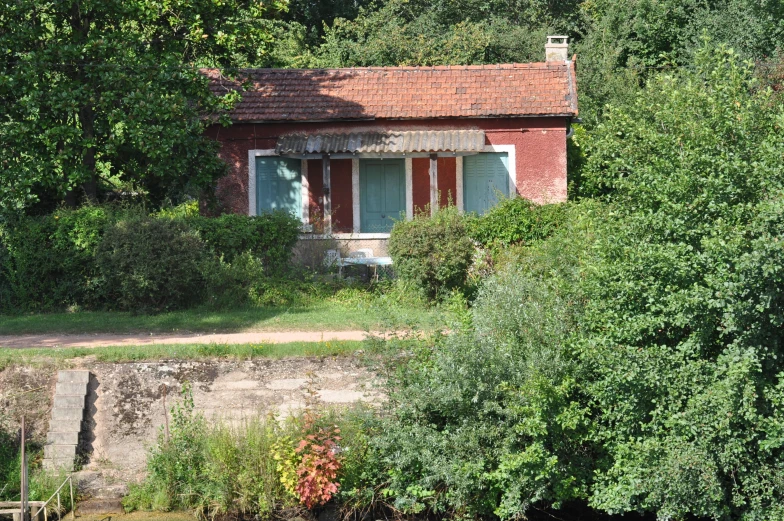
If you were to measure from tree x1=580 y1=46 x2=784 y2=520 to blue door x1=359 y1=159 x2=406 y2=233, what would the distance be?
32.8ft

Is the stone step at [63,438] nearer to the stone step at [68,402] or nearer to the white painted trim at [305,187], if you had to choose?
the stone step at [68,402]

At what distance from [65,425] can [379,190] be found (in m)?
10.1

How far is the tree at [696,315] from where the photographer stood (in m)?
9.00

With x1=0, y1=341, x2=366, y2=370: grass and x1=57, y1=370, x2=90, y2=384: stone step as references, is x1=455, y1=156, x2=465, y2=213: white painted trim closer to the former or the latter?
x1=0, y1=341, x2=366, y2=370: grass

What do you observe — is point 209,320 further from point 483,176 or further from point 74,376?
point 483,176

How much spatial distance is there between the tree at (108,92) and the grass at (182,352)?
4.18 m

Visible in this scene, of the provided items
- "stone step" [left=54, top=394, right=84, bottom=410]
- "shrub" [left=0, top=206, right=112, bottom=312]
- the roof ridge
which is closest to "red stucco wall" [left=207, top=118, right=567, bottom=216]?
the roof ridge

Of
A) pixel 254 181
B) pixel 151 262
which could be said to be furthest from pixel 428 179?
pixel 151 262

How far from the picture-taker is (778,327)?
922 centimetres

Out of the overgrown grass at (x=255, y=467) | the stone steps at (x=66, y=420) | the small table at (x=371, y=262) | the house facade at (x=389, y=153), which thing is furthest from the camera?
the house facade at (x=389, y=153)

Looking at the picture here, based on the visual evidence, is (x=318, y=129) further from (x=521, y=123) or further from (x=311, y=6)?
(x=311, y=6)

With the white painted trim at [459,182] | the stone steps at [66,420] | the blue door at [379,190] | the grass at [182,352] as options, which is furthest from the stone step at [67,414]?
the white painted trim at [459,182]

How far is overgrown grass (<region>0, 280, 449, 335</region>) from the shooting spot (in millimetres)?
13648

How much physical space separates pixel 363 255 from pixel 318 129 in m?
3.32
